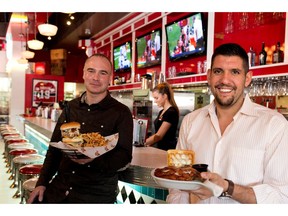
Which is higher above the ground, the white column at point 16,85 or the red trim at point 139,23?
the red trim at point 139,23

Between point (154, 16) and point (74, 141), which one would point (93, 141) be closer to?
point (74, 141)

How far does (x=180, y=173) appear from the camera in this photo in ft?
4.41

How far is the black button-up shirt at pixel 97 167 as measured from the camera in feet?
6.01

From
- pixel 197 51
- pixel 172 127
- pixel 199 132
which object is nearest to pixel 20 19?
pixel 197 51

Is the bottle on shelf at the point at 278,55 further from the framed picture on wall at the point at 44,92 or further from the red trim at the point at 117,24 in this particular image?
the framed picture on wall at the point at 44,92

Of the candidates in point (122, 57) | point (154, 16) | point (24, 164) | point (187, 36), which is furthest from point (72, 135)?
point (122, 57)

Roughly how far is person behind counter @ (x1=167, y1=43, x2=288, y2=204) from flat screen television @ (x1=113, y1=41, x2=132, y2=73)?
659 cm

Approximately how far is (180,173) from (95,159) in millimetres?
592

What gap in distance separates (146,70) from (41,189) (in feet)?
18.2

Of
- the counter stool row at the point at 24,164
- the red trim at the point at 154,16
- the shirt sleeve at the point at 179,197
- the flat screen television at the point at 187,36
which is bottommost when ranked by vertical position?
the counter stool row at the point at 24,164

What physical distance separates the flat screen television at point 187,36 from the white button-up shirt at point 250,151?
3.70 m

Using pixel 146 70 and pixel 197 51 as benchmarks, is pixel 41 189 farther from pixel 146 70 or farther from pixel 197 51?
pixel 146 70

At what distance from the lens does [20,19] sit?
871 cm

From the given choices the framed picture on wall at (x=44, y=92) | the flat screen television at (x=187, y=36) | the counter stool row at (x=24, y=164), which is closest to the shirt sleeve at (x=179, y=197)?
the counter stool row at (x=24, y=164)
